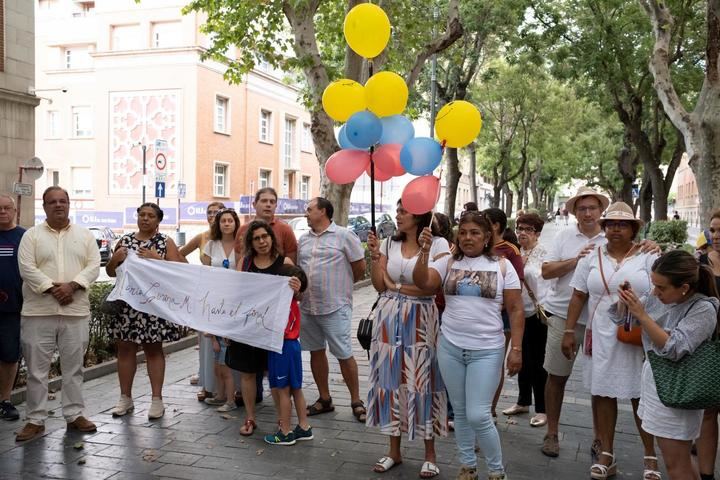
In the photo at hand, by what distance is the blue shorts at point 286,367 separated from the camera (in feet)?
17.1

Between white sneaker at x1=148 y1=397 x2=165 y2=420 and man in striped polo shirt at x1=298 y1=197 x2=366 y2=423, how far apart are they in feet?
4.49

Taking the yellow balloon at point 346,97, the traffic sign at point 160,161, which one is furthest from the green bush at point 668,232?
the yellow balloon at point 346,97

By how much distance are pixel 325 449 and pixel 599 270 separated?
96.3 inches

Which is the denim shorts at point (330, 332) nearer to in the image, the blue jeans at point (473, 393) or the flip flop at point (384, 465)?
the flip flop at point (384, 465)

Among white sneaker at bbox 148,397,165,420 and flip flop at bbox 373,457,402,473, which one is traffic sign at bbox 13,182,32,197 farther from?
flip flop at bbox 373,457,402,473

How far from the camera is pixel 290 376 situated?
5.24 m

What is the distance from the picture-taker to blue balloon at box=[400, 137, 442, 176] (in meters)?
4.66

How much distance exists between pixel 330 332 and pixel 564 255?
2.10m

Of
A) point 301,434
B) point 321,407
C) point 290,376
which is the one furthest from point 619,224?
point 321,407

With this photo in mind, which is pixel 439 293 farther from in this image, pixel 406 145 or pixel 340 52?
pixel 340 52

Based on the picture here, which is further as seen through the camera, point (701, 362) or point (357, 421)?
point (357, 421)

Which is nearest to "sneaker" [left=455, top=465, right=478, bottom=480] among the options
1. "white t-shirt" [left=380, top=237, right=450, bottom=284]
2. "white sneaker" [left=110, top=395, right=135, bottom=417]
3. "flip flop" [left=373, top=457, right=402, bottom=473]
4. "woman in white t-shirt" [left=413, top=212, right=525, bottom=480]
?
"woman in white t-shirt" [left=413, top=212, right=525, bottom=480]

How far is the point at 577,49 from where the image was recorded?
67.4 ft

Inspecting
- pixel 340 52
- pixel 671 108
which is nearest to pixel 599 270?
pixel 671 108
